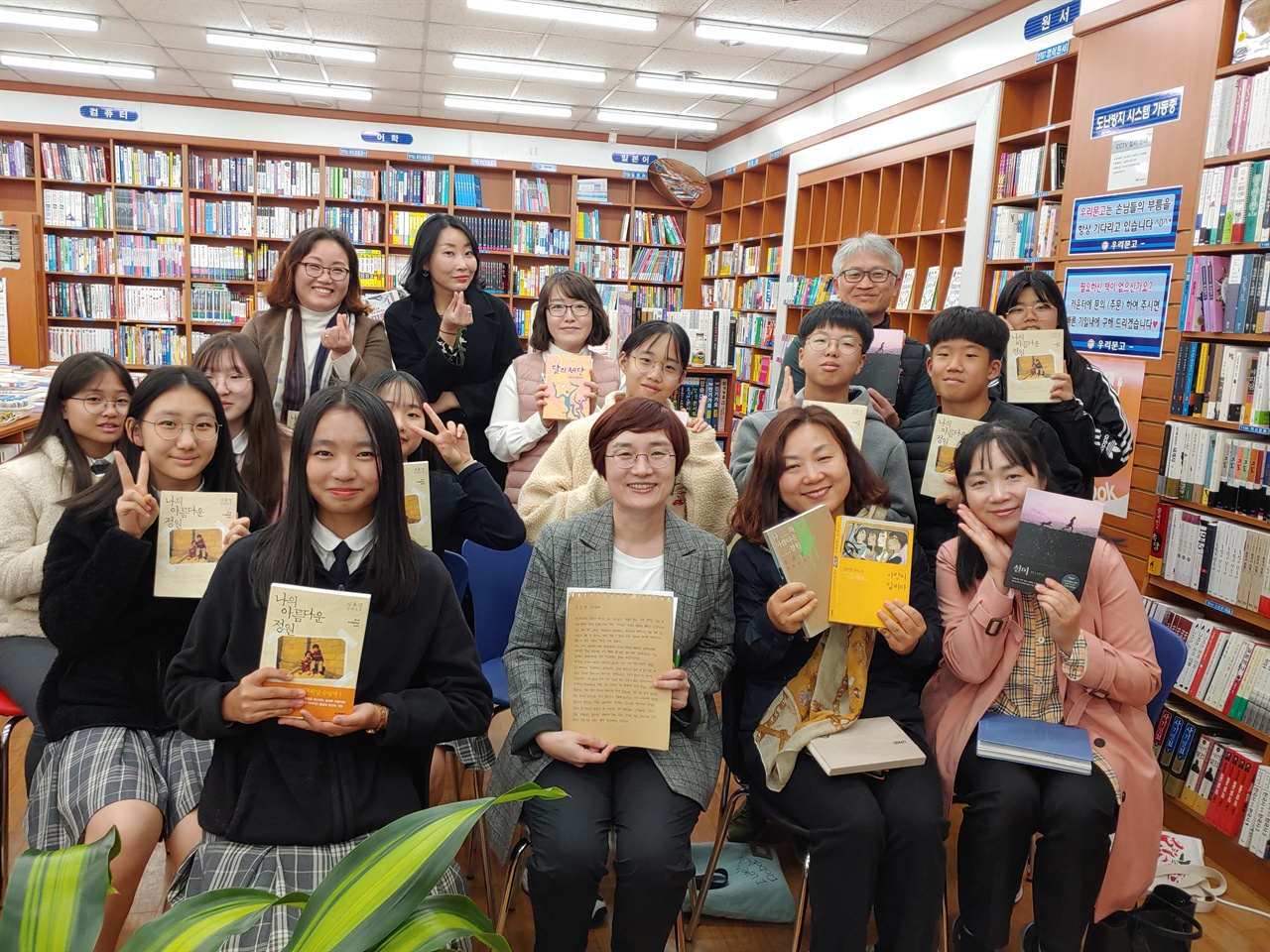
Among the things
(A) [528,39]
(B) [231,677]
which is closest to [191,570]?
(B) [231,677]

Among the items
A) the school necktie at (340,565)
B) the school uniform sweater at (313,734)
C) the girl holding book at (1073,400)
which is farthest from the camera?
the girl holding book at (1073,400)

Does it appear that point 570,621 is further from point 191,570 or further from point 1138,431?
point 1138,431

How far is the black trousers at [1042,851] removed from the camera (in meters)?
1.84

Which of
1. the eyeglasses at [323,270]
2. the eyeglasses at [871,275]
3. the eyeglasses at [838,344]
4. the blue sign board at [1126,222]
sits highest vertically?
the blue sign board at [1126,222]

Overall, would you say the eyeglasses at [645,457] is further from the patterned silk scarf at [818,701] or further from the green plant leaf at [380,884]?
the green plant leaf at [380,884]

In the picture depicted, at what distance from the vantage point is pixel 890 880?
5.97 ft

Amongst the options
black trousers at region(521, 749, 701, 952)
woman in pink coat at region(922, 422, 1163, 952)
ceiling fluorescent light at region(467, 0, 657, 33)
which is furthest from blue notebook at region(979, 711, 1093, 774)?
ceiling fluorescent light at region(467, 0, 657, 33)

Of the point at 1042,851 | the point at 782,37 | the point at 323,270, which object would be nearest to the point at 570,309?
the point at 323,270

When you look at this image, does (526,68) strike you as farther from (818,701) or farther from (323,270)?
(818,701)

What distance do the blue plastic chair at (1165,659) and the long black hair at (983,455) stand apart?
0.41 meters

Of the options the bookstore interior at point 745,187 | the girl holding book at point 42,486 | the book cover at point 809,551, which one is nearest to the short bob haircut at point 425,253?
the bookstore interior at point 745,187

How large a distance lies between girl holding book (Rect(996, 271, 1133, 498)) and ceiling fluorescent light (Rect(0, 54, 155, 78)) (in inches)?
279

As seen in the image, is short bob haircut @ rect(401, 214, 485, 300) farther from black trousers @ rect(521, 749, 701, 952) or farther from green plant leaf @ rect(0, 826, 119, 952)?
green plant leaf @ rect(0, 826, 119, 952)

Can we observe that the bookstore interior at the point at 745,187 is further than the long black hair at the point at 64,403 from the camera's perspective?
Yes
